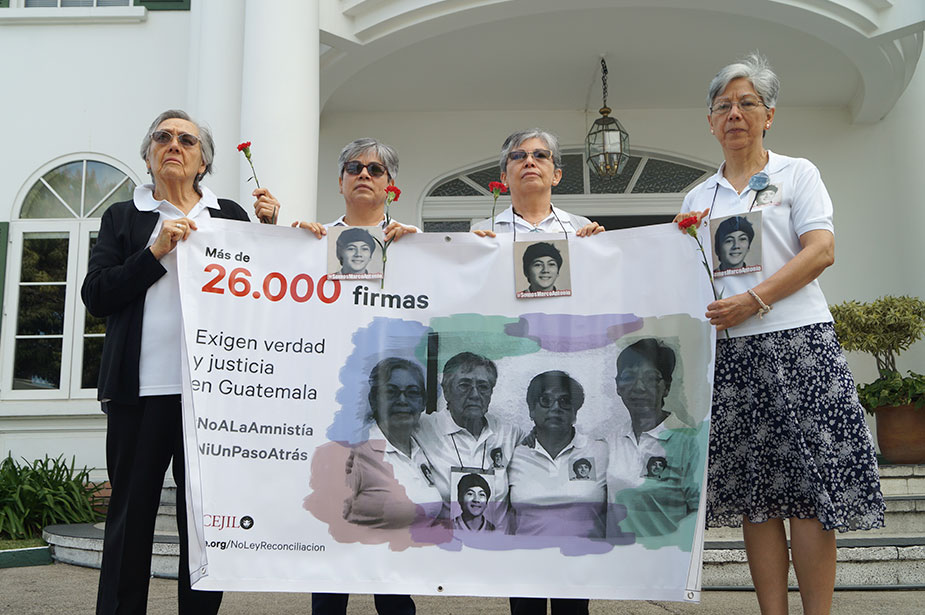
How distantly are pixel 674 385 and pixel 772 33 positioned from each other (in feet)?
15.6

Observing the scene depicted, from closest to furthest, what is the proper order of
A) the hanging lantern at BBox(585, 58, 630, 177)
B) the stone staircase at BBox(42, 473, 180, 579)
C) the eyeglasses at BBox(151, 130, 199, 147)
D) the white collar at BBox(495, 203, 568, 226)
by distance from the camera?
the eyeglasses at BBox(151, 130, 199, 147)
the white collar at BBox(495, 203, 568, 226)
the stone staircase at BBox(42, 473, 180, 579)
the hanging lantern at BBox(585, 58, 630, 177)

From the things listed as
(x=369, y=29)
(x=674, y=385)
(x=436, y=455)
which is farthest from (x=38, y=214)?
(x=674, y=385)

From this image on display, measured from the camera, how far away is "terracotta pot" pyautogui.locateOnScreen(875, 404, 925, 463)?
5.70 metres

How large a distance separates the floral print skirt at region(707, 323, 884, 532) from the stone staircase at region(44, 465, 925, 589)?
59.1 inches

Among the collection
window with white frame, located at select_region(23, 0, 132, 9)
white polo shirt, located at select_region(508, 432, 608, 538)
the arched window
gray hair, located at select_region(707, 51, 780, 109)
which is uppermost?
window with white frame, located at select_region(23, 0, 132, 9)

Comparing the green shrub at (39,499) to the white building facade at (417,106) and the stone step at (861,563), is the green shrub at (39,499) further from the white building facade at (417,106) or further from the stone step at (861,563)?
the stone step at (861,563)

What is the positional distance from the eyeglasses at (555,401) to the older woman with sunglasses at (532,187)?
0.58m

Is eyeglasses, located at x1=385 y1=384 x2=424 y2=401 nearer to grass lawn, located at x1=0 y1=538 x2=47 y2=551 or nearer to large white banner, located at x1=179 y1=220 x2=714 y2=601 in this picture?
large white banner, located at x1=179 y1=220 x2=714 y2=601

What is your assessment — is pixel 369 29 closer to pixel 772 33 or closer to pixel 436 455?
pixel 772 33

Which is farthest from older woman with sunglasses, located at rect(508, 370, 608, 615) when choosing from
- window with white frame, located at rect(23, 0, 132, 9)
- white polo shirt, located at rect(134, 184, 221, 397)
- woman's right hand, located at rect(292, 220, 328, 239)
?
window with white frame, located at rect(23, 0, 132, 9)

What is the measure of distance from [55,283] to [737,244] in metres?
6.02

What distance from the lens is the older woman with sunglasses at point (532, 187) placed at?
2758 millimetres

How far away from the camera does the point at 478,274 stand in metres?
2.64

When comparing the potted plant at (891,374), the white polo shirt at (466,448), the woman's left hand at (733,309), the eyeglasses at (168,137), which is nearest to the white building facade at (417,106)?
the potted plant at (891,374)
